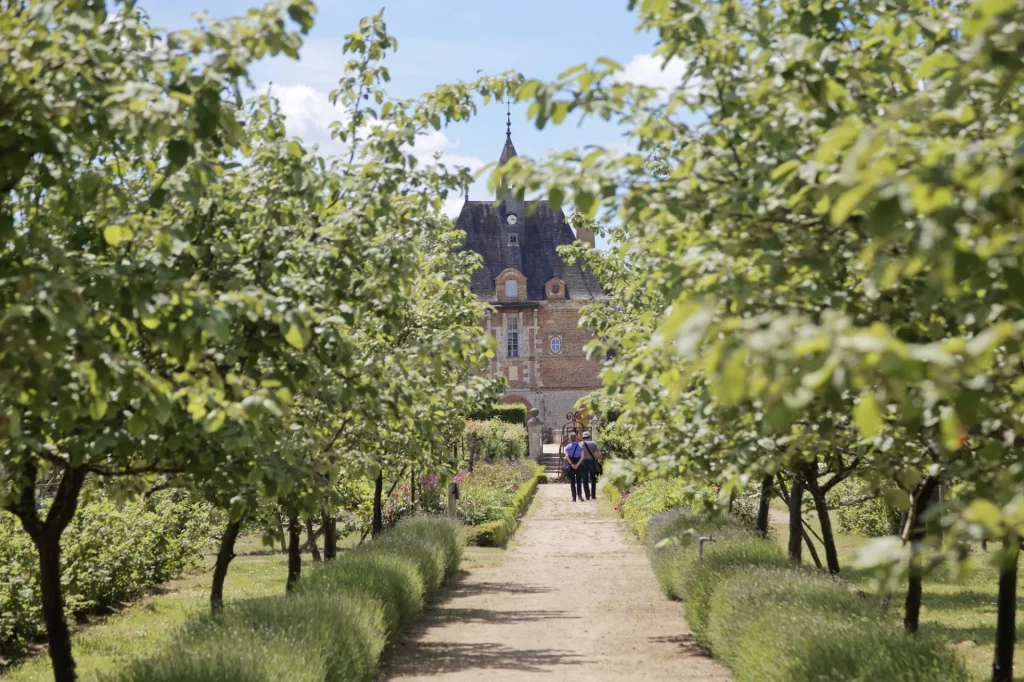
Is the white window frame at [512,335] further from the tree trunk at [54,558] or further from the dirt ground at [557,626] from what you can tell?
the tree trunk at [54,558]

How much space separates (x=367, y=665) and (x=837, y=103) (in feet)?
23.2

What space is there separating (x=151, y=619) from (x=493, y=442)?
80.8 feet

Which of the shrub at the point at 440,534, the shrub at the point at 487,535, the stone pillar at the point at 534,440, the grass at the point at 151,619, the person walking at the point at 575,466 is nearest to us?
the grass at the point at 151,619

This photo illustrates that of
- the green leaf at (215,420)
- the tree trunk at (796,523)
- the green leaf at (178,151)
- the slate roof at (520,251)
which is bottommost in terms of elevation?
the tree trunk at (796,523)

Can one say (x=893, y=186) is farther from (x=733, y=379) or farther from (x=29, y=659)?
(x=29, y=659)

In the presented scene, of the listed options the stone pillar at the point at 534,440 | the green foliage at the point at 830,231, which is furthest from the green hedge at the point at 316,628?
the stone pillar at the point at 534,440

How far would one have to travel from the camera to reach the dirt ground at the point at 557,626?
11.3 meters

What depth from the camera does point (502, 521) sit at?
23062mm

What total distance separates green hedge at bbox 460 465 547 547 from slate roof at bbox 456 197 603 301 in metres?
28.2

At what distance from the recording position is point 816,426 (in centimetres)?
547

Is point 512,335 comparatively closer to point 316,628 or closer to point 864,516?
point 864,516

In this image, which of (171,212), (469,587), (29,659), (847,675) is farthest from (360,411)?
(469,587)

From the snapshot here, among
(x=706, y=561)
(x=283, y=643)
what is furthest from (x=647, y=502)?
(x=283, y=643)

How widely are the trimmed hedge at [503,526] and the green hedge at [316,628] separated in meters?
6.73
